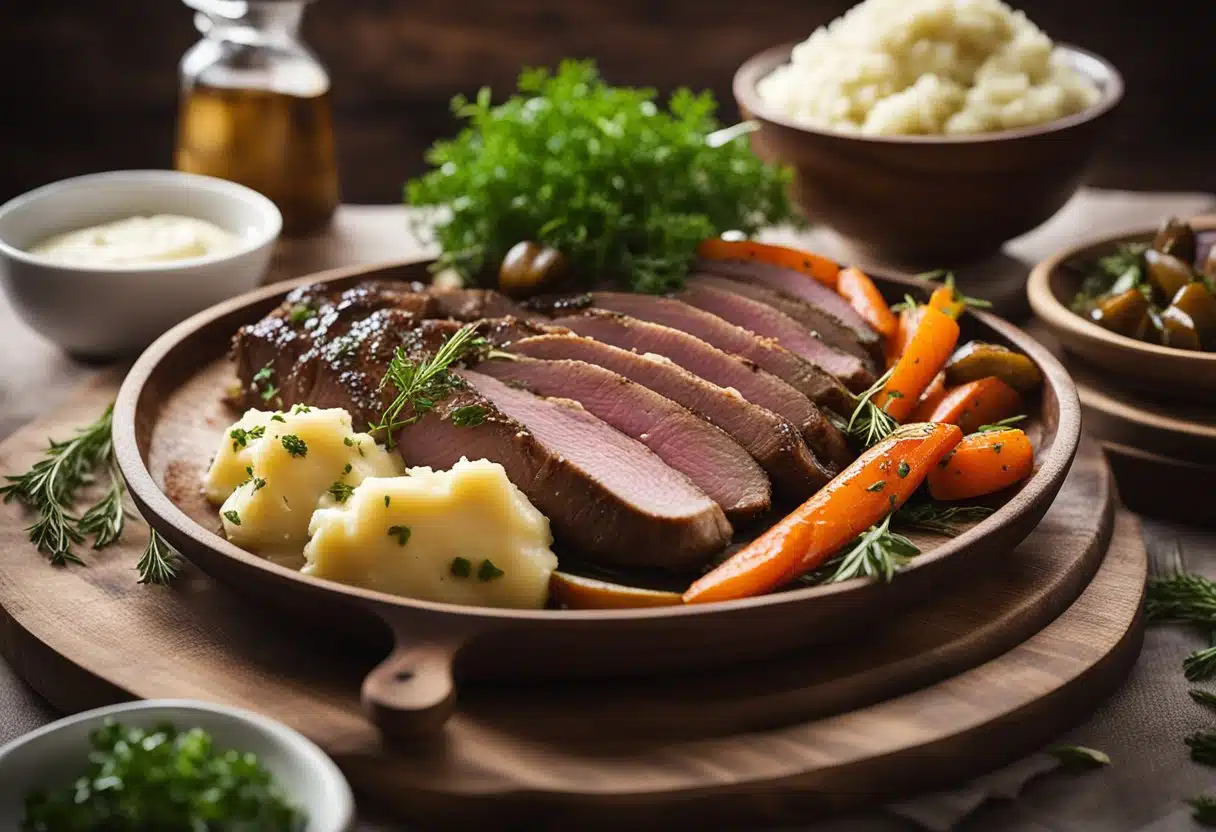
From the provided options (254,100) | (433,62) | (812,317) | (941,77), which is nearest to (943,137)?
(941,77)

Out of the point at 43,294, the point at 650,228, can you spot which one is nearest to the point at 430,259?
the point at 650,228

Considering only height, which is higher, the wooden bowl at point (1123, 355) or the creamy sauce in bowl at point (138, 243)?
the wooden bowl at point (1123, 355)

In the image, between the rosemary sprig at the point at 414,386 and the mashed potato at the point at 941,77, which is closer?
the rosemary sprig at the point at 414,386

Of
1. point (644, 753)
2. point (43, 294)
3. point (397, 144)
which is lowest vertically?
point (397, 144)

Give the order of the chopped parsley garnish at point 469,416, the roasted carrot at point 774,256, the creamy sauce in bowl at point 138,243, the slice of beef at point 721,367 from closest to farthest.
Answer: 1. the chopped parsley garnish at point 469,416
2. the slice of beef at point 721,367
3. the roasted carrot at point 774,256
4. the creamy sauce in bowl at point 138,243

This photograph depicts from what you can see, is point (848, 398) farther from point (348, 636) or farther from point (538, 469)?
point (348, 636)

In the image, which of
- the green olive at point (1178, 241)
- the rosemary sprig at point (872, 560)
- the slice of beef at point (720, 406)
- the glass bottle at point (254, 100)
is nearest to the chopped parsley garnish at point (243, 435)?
the slice of beef at point (720, 406)

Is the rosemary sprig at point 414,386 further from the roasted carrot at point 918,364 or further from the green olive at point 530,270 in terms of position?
the roasted carrot at point 918,364

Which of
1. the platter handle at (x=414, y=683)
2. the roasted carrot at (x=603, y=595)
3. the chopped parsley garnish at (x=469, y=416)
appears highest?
the chopped parsley garnish at (x=469, y=416)
